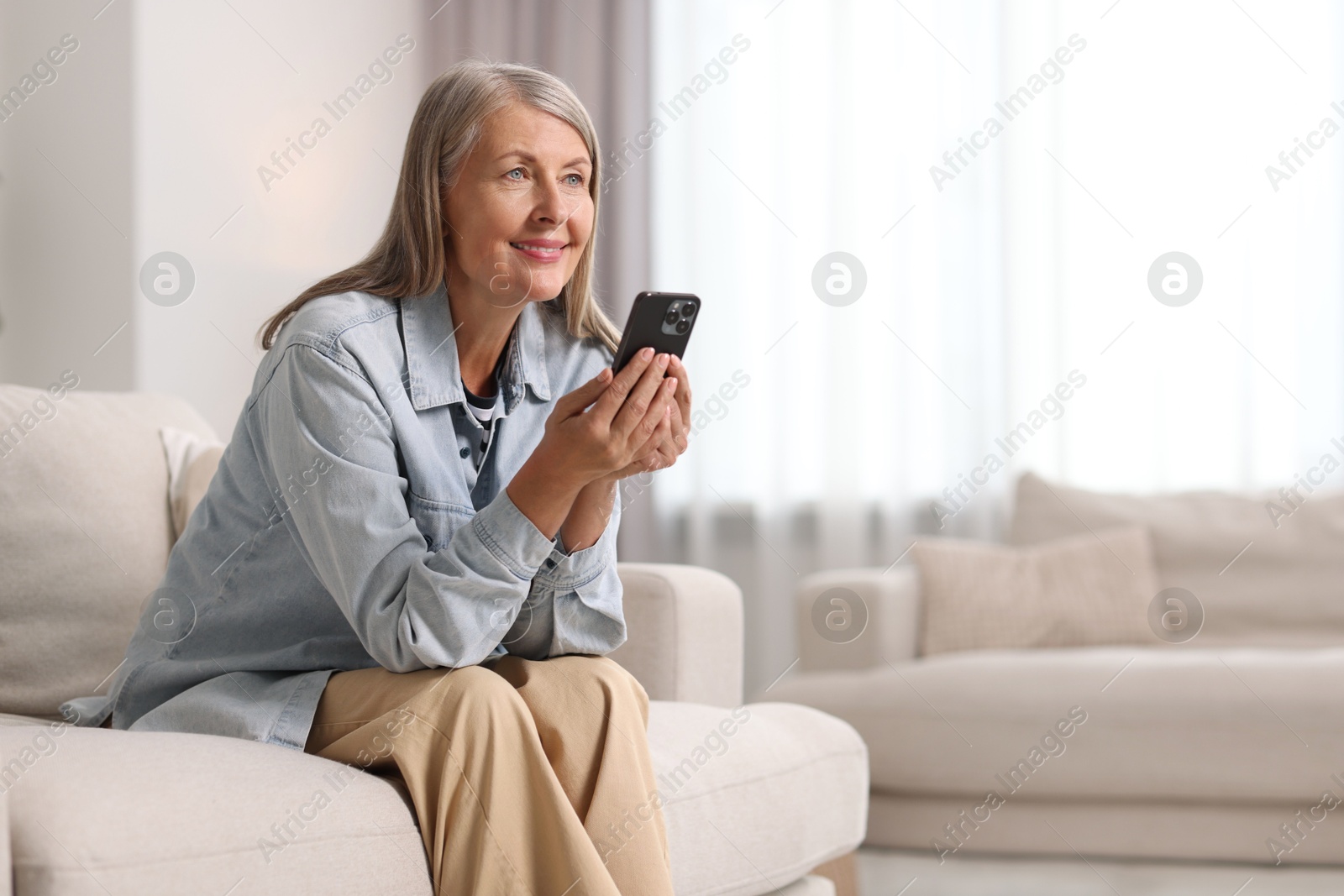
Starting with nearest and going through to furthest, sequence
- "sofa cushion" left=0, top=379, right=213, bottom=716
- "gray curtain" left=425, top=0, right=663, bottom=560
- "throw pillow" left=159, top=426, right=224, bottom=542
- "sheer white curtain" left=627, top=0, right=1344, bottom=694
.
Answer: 1. "sofa cushion" left=0, top=379, right=213, bottom=716
2. "throw pillow" left=159, top=426, right=224, bottom=542
3. "sheer white curtain" left=627, top=0, right=1344, bottom=694
4. "gray curtain" left=425, top=0, right=663, bottom=560

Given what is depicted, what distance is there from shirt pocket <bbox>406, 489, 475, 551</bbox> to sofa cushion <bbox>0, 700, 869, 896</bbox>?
0.23 metres

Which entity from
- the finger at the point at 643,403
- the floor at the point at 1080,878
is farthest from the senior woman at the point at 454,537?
the floor at the point at 1080,878

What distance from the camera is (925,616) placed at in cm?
250

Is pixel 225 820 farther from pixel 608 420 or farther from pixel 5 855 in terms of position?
pixel 608 420

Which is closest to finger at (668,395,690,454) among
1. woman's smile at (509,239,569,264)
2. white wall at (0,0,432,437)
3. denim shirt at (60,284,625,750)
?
denim shirt at (60,284,625,750)

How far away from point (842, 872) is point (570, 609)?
26.1 inches

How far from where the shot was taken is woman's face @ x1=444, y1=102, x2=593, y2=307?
118cm

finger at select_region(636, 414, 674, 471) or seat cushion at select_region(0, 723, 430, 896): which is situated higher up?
finger at select_region(636, 414, 674, 471)

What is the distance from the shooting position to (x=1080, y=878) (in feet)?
6.63

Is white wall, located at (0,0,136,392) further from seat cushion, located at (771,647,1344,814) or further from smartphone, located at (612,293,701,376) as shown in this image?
smartphone, located at (612,293,701,376)

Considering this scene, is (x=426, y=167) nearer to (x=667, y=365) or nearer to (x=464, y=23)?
(x=667, y=365)

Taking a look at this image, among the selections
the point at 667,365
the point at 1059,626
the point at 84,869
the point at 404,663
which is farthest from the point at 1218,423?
the point at 84,869

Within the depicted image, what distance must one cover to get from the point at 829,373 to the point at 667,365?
2338 mm

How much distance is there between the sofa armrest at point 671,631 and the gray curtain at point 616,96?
1.96 m
